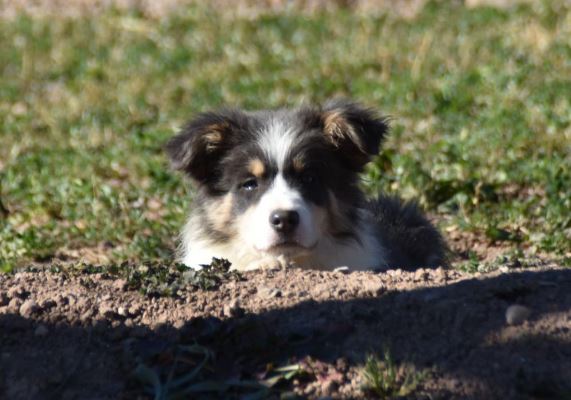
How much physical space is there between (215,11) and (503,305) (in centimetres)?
1181

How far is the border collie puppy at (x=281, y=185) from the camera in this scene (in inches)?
274

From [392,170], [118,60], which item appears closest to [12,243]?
[392,170]

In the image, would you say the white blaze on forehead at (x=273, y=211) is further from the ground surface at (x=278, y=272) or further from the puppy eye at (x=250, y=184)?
the ground surface at (x=278, y=272)

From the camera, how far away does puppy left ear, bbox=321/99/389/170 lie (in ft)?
23.9

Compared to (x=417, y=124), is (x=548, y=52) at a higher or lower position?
higher

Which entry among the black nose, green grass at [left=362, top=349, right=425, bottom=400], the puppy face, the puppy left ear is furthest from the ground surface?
the puppy left ear

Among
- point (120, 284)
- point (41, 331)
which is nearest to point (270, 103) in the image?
point (120, 284)

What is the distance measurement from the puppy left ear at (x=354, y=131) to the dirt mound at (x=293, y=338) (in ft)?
5.73

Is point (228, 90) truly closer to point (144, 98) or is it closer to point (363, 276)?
point (144, 98)

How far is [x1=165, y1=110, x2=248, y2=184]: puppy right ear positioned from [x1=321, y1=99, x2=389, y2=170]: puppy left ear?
53 centimetres

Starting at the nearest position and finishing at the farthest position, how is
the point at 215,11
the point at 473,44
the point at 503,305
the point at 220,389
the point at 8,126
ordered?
the point at 220,389, the point at 503,305, the point at 8,126, the point at 473,44, the point at 215,11

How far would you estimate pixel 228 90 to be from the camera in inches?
507

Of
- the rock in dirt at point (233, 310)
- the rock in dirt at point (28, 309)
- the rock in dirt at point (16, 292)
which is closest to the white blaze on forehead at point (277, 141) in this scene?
the rock in dirt at point (233, 310)

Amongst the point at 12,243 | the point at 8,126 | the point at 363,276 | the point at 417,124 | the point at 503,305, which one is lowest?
the point at 503,305
